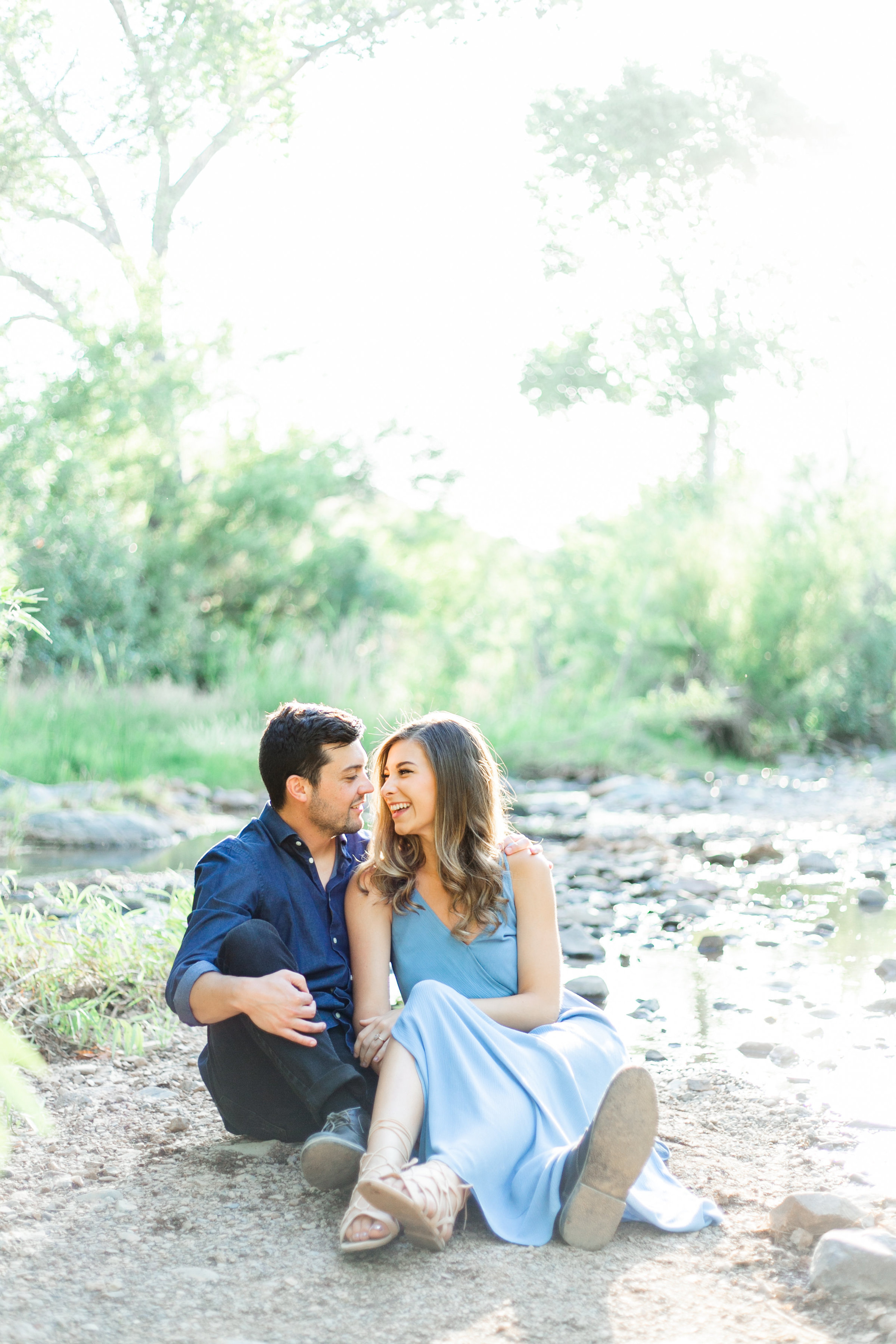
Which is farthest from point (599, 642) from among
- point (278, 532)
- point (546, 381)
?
point (278, 532)

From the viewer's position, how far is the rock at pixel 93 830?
6352 millimetres

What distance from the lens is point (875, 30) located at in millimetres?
7293

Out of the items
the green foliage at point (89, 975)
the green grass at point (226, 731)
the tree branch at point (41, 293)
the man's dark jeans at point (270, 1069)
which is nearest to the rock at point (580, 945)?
the green foliage at point (89, 975)

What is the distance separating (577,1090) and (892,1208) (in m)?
0.54

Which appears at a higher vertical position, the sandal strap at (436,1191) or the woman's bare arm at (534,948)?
the woman's bare arm at (534,948)

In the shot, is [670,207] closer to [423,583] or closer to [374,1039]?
[423,583]

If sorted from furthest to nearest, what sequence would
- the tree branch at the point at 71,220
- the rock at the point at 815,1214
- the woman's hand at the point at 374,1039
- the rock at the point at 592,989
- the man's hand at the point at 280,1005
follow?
1. the tree branch at the point at 71,220
2. the rock at the point at 592,989
3. the woman's hand at the point at 374,1039
4. the man's hand at the point at 280,1005
5. the rock at the point at 815,1214

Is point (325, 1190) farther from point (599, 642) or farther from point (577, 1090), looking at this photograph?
point (599, 642)

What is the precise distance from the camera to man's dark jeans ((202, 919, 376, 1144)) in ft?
6.59

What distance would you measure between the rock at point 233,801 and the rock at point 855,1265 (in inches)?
249

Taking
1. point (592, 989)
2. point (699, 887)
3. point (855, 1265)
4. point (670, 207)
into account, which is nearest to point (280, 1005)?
point (855, 1265)

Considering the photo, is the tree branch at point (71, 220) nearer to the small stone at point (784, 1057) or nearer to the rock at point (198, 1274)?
the small stone at point (784, 1057)

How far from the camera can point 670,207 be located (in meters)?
11.9

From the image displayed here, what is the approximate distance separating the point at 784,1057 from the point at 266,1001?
1.52 m
